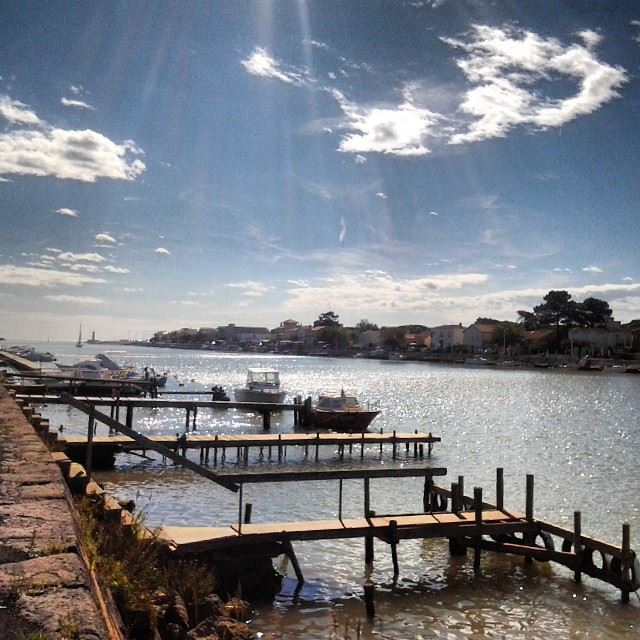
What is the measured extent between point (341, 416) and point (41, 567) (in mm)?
38269

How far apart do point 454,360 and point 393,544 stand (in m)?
180

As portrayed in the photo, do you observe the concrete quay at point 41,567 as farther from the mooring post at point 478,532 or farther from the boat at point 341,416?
the boat at point 341,416

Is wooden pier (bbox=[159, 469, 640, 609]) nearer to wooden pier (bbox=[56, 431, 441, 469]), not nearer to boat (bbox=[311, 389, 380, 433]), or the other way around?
wooden pier (bbox=[56, 431, 441, 469])

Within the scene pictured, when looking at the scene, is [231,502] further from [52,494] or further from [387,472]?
[52,494]

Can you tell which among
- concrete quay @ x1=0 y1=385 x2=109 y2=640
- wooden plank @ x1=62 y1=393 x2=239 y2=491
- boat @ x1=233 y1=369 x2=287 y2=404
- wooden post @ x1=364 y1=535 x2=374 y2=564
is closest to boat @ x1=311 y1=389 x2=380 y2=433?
boat @ x1=233 y1=369 x2=287 y2=404

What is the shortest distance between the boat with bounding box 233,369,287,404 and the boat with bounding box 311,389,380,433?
31.0 ft

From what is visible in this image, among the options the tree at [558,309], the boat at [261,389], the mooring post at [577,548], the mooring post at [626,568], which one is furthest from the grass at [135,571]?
the tree at [558,309]

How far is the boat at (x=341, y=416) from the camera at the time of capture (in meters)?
43.4

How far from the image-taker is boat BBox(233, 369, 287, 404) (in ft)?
177

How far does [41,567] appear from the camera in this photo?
18.3ft

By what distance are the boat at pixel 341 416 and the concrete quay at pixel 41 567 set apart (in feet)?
112

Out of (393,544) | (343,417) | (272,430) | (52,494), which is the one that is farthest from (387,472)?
(272,430)

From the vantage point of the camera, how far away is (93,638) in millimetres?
4379

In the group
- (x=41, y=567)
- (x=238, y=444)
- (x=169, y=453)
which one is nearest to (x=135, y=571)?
(x=169, y=453)
